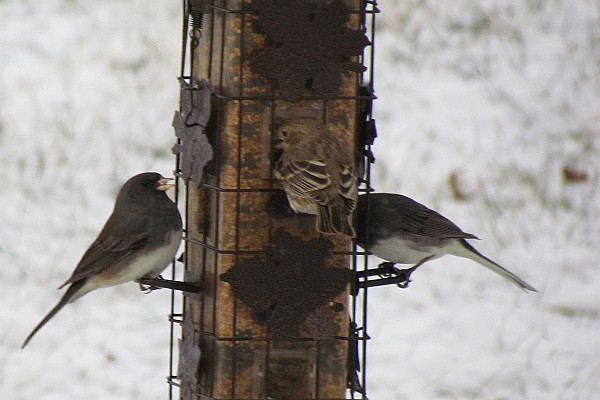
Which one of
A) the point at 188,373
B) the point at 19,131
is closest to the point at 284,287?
the point at 188,373

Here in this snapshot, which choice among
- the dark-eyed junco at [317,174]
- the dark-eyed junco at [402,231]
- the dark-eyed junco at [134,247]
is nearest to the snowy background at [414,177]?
the dark-eyed junco at [402,231]

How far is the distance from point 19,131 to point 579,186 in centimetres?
355

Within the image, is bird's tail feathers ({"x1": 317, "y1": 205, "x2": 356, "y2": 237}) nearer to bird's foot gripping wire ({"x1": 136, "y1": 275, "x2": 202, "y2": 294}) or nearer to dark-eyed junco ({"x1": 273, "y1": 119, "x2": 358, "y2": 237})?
dark-eyed junco ({"x1": 273, "y1": 119, "x2": 358, "y2": 237})

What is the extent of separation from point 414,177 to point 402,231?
3.58m

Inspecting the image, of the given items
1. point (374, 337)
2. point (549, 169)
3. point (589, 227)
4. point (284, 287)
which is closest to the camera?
point (284, 287)

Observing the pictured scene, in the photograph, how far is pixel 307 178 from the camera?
13.0 feet

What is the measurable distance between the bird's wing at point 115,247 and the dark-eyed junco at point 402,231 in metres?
0.72

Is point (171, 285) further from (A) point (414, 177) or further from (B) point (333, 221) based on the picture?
(A) point (414, 177)

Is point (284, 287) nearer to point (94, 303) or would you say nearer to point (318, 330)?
point (318, 330)

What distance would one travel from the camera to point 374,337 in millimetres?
6473

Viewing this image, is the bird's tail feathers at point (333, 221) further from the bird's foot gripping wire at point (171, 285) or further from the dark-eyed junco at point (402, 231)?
the bird's foot gripping wire at point (171, 285)

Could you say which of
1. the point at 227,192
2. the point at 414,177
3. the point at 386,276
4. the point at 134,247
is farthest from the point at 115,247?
the point at 414,177

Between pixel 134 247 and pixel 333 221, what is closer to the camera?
pixel 333 221

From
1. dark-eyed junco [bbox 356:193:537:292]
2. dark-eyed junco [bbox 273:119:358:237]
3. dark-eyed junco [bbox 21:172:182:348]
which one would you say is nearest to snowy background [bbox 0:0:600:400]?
dark-eyed junco [bbox 356:193:537:292]
